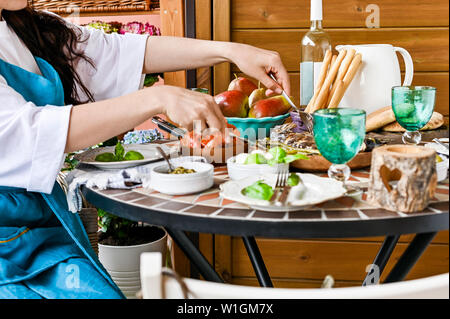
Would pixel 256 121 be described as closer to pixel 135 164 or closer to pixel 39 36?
pixel 135 164

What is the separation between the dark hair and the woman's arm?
0.68 ft

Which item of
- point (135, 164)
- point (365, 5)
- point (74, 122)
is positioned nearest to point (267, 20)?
point (365, 5)

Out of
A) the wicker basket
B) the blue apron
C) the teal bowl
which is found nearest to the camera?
the blue apron

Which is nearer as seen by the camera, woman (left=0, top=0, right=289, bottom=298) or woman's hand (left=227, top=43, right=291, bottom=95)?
woman (left=0, top=0, right=289, bottom=298)

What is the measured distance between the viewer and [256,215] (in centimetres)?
80

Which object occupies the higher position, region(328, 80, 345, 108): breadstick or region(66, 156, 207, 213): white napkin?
region(328, 80, 345, 108): breadstick

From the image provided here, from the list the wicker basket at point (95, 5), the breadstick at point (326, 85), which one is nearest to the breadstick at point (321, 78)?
the breadstick at point (326, 85)

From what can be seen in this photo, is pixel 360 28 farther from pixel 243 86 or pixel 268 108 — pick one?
pixel 268 108

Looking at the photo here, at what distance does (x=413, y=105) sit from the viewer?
1.16 m

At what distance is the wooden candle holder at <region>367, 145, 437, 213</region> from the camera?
31.4 inches

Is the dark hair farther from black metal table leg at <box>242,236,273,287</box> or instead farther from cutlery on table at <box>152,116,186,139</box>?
black metal table leg at <box>242,236,273,287</box>

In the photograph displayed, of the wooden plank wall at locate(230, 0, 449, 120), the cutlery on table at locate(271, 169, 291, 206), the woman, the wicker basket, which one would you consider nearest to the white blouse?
the woman

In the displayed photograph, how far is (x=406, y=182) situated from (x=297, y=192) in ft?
0.57

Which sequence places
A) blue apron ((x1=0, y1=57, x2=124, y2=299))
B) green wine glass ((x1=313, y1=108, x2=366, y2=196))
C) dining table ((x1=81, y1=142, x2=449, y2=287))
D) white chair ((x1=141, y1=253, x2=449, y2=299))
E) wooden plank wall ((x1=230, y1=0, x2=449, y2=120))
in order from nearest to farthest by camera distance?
white chair ((x1=141, y1=253, x2=449, y2=299)), dining table ((x1=81, y1=142, x2=449, y2=287)), green wine glass ((x1=313, y1=108, x2=366, y2=196)), blue apron ((x1=0, y1=57, x2=124, y2=299)), wooden plank wall ((x1=230, y1=0, x2=449, y2=120))
